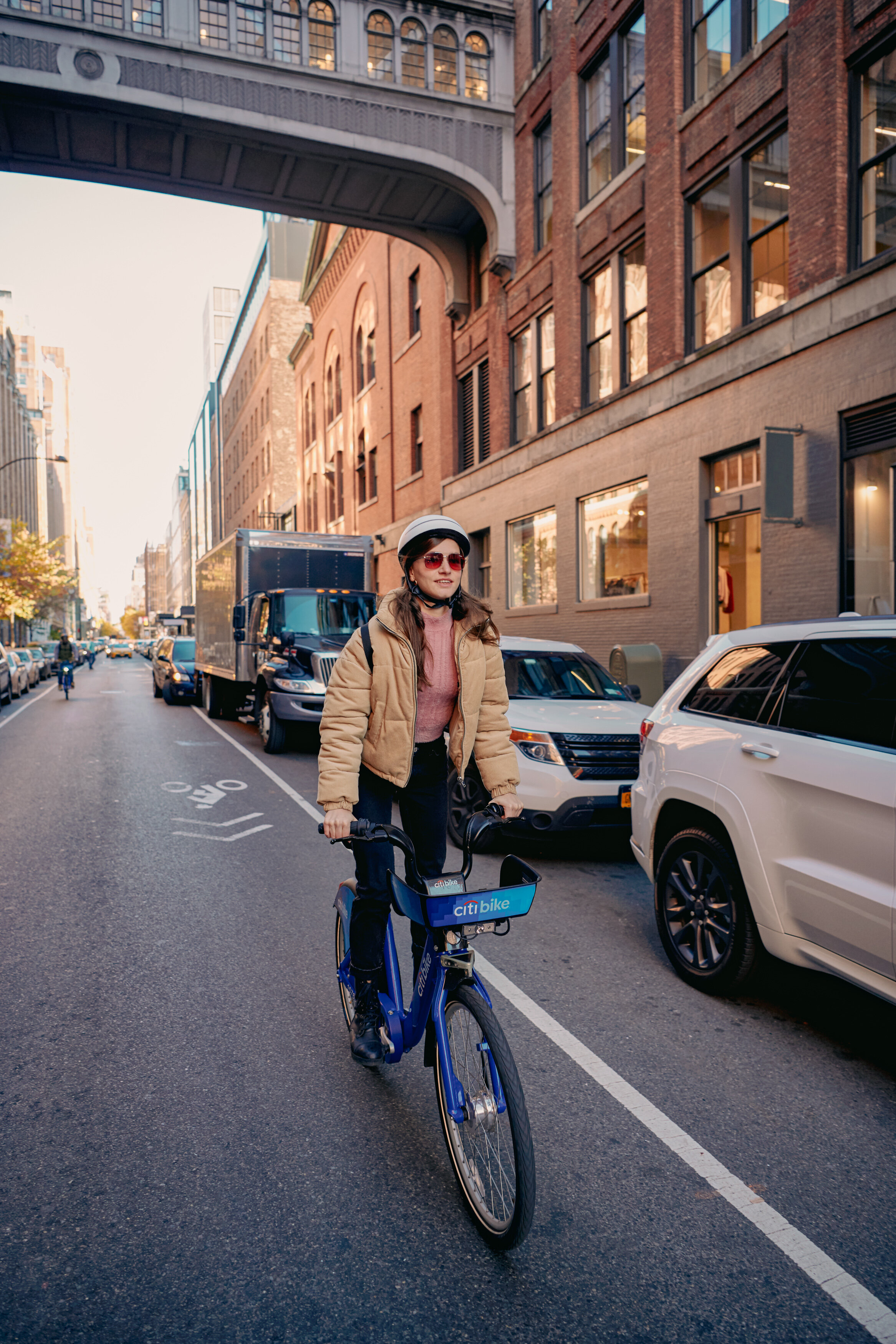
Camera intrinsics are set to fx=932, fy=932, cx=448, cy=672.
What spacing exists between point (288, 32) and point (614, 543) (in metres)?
13.9

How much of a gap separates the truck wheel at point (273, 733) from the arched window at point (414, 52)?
15.9m

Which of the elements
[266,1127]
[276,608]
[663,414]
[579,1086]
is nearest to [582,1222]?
[579,1086]

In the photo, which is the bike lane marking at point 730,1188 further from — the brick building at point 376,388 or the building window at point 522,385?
the brick building at point 376,388

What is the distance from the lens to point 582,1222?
110 inches

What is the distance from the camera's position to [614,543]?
56.7 ft

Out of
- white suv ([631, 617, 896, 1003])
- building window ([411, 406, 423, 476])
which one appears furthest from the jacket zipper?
building window ([411, 406, 423, 476])

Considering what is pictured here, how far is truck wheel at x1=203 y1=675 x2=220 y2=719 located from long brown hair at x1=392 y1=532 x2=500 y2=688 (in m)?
17.5

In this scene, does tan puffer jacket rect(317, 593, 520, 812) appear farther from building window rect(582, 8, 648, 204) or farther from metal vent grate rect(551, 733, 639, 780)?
building window rect(582, 8, 648, 204)

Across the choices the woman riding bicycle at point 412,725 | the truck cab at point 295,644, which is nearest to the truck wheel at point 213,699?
the truck cab at point 295,644

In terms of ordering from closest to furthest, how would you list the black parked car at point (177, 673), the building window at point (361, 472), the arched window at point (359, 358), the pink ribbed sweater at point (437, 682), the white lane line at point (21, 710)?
the pink ribbed sweater at point (437, 682), the white lane line at point (21, 710), the black parked car at point (177, 673), the building window at point (361, 472), the arched window at point (359, 358)

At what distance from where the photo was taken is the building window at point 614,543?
16.4 meters

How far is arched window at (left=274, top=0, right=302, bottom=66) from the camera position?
20.5 meters

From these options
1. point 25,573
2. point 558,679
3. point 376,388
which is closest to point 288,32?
point 376,388

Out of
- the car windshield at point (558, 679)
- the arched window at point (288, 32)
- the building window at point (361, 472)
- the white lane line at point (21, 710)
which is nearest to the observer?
the car windshield at point (558, 679)
